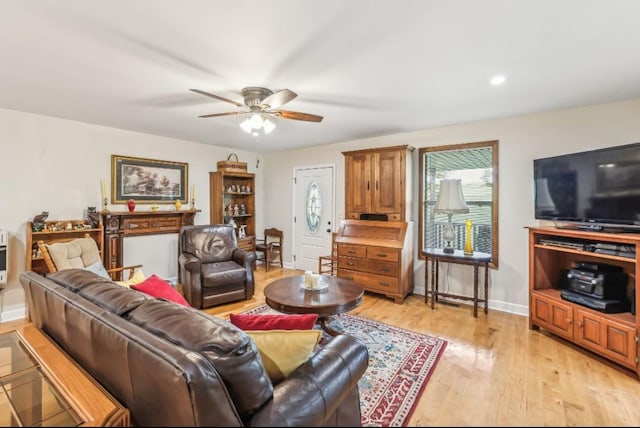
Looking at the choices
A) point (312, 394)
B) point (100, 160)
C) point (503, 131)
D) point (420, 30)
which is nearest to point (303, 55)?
point (420, 30)

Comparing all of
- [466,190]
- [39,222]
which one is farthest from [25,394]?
[466,190]

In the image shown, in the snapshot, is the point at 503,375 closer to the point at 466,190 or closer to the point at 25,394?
the point at 25,394

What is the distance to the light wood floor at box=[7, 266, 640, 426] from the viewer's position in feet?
1.42

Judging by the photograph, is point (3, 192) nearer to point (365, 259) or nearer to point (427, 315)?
point (365, 259)

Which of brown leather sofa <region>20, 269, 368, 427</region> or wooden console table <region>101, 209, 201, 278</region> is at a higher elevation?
wooden console table <region>101, 209, 201, 278</region>

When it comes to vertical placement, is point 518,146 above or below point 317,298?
above

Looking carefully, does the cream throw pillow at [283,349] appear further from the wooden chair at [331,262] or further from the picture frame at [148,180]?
the picture frame at [148,180]

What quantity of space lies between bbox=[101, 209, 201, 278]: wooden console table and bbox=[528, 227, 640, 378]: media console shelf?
15.1 feet

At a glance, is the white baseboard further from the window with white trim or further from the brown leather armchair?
the window with white trim

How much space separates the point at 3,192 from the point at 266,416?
4.17 m

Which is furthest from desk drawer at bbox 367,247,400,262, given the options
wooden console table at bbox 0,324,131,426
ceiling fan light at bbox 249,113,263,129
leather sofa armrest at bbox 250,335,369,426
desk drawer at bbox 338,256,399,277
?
wooden console table at bbox 0,324,131,426

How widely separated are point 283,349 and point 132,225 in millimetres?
3959

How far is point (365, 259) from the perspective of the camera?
13.6 ft

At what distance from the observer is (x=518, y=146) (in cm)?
353
